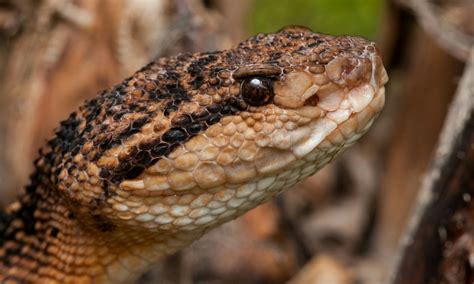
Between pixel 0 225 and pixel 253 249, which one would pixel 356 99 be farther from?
pixel 253 249

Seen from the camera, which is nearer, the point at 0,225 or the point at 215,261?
the point at 0,225

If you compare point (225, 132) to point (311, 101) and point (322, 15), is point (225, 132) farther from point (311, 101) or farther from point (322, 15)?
point (322, 15)

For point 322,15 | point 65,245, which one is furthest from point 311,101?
point 322,15

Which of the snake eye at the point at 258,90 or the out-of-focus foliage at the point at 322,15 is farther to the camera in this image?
the out-of-focus foliage at the point at 322,15

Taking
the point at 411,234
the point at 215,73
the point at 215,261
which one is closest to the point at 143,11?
the point at 215,261

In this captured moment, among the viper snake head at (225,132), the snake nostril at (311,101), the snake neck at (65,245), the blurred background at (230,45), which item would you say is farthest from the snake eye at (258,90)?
the blurred background at (230,45)

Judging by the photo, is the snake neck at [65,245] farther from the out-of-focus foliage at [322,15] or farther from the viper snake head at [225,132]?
the out-of-focus foliage at [322,15]
